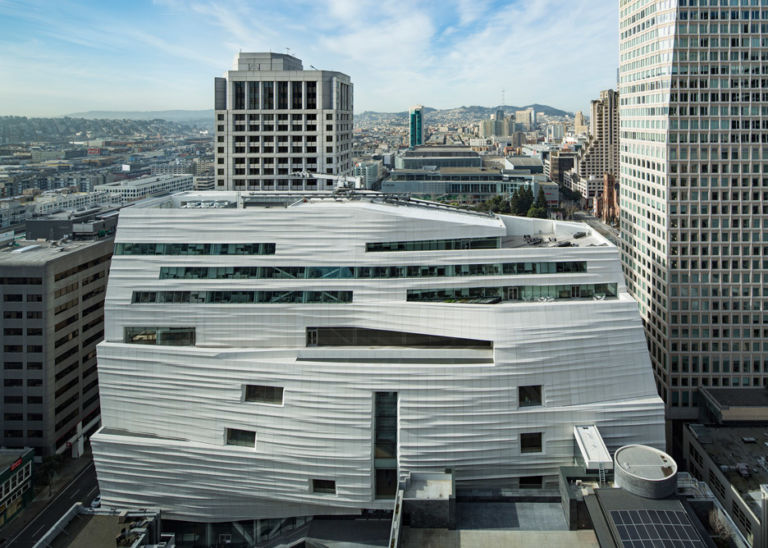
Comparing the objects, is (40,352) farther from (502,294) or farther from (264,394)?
(502,294)

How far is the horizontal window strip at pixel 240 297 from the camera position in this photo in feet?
137

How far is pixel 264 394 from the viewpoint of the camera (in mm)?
40250

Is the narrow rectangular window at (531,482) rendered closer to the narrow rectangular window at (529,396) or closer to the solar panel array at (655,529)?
the narrow rectangular window at (529,396)

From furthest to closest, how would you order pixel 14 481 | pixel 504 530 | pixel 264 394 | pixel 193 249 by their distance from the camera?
1. pixel 14 481
2. pixel 193 249
3. pixel 264 394
4. pixel 504 530

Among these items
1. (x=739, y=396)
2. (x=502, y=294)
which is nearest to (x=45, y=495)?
(x=502, y=294)

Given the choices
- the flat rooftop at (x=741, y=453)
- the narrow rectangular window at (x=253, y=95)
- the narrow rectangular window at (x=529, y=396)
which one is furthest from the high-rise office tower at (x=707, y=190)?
the narrow rectangular window at (x=253, y=95)

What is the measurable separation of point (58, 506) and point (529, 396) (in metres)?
A: 37.9

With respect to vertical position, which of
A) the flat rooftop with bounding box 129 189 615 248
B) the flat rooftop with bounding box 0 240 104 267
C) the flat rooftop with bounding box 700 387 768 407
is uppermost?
the flat rooftop with bounding box 129 189 615 248

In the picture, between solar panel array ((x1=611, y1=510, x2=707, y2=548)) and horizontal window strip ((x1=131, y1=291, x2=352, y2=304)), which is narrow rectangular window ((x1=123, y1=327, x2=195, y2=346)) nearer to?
horizontal window strip ((x1=131, y1=291, x2=352, y2=304))

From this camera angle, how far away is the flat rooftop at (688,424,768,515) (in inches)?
1759

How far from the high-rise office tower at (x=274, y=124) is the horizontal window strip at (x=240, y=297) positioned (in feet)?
89.0

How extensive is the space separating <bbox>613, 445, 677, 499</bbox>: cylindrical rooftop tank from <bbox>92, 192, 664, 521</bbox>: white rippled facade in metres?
3.90

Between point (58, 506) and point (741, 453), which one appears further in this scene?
point (58, 506)

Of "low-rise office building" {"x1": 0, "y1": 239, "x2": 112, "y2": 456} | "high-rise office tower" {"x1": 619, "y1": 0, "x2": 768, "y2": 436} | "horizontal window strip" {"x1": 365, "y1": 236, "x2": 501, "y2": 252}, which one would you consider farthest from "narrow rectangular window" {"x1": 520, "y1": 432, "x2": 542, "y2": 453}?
"low-rise office building" {"x1": 0, "y1": 239, "x2": 112, "y2": 456}
